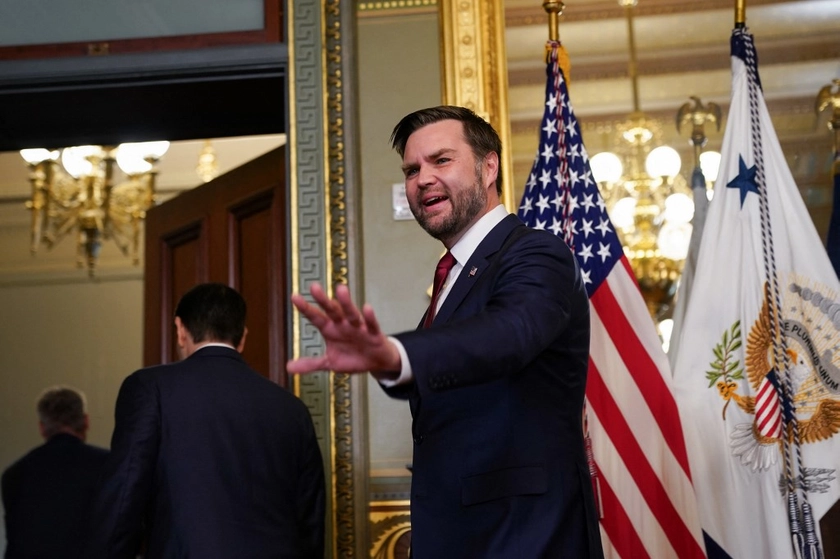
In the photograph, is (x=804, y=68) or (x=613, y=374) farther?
(x=804, y=68)

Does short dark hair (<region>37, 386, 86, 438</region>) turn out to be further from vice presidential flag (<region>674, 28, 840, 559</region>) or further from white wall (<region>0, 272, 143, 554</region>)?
white wall (<region>0, 272, 143, 554</region>)

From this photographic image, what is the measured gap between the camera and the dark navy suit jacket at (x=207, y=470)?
10.2 ft

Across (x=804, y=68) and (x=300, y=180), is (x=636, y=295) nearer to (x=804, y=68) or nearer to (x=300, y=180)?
(x=300, y=180)

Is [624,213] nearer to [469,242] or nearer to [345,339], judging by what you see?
[469,242]

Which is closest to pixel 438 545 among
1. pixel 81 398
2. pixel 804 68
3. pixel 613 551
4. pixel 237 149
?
pixel 613 551

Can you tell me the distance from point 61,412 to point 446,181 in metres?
2.92

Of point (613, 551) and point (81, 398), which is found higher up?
point (81, 398)

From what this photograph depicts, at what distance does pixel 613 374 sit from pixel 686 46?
94.4 inches

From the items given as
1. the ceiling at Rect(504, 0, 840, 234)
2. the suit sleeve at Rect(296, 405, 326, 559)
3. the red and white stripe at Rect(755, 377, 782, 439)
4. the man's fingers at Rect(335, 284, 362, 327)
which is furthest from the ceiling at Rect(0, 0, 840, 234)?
the man's fingers at Rect(335, 284, 362, 327)

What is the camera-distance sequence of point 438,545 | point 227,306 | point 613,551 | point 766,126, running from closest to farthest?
point 438,545 < point 613,551 < point 227,306 < point 766,126

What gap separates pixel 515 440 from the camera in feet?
6.61

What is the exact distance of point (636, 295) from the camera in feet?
11.6

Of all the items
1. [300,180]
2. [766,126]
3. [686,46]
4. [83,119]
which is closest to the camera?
[766,126]

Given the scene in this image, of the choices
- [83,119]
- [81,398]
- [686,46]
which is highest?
[686,46]
